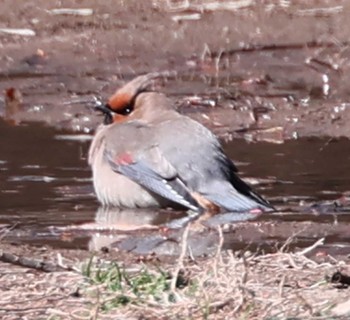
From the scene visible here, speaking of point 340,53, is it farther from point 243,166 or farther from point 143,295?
point 143,295

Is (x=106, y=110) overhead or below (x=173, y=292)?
below

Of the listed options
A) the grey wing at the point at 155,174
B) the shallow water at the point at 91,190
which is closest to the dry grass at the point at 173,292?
the shallow water at the point at 91,190

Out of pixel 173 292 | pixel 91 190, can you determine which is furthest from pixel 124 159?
pixel 173 292

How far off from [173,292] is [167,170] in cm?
351

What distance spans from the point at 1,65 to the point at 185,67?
5.47 ft

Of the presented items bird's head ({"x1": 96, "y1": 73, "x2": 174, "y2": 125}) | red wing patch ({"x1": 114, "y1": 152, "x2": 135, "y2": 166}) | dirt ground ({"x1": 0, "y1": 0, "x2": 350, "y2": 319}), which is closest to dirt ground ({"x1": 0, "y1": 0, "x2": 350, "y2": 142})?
dirt ground ({"x1": 0, "y1": 0, "x2": 350, "y2": 319})

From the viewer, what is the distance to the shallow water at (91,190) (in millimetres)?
8812

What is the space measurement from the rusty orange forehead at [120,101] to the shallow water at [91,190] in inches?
19.1

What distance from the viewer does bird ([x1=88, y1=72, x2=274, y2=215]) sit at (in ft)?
31.8

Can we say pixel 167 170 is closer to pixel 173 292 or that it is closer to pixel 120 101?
pixel 120 101

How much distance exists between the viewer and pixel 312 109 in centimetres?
1295

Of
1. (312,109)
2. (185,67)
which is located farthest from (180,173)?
(185,67)

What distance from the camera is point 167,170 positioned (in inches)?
385

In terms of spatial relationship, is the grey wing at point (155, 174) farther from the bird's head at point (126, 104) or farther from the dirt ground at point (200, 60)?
the dirt ground at point (200, 60)
